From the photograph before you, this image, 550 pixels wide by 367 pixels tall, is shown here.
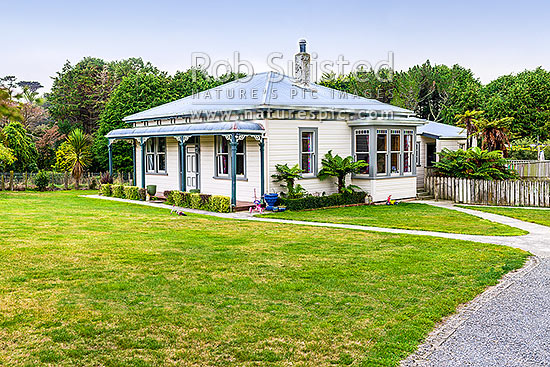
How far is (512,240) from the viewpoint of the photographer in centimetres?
1336

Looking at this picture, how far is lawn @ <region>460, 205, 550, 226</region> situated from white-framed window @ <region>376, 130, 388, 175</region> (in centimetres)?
357

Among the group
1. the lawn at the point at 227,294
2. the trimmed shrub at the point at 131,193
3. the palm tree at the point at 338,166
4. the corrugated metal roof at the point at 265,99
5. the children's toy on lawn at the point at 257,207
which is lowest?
the lawn at the point at 227,294

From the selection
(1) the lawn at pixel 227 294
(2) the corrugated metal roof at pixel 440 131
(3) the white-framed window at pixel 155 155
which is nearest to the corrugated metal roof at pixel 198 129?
(3) the white-framed window at pixel 155 155

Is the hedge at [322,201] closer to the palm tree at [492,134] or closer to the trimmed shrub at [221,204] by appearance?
the trimmed shrub at [221,204]

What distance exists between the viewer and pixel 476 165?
23781 millimetres

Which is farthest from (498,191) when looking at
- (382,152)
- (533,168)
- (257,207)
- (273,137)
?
(257,207)

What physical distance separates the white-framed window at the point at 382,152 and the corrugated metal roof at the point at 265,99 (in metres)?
1.15

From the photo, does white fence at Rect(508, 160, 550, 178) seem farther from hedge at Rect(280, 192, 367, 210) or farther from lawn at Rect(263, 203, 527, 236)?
hedge at Rect(280, 192, 367, 210)

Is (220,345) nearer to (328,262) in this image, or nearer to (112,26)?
(328,262)

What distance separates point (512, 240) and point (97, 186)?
2724cm

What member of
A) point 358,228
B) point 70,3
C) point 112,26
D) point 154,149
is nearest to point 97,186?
point 154,149

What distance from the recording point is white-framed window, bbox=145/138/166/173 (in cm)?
2603

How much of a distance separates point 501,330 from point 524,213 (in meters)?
13.9

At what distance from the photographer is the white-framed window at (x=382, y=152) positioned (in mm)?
22625
